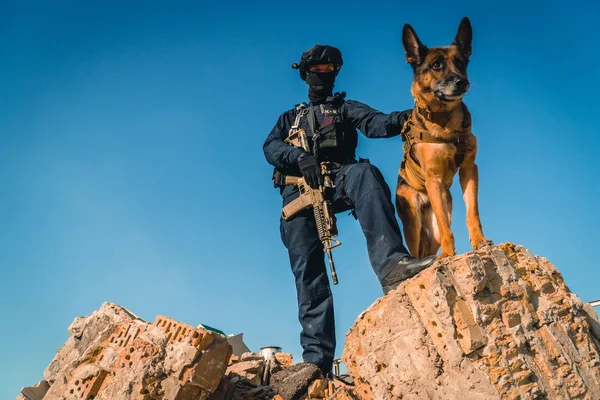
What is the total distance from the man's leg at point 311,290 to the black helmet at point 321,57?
1.64 metres

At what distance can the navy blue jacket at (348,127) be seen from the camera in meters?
5.11

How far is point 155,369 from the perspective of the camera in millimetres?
4020

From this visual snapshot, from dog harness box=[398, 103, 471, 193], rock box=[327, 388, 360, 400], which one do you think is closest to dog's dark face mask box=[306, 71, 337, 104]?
dog harness box=[398, 103, 471, 193]

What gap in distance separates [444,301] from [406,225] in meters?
2.10

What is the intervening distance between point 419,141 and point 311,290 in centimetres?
172

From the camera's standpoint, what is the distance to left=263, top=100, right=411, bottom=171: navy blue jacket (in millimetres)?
5109

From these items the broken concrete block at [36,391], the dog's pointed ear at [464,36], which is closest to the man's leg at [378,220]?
the dog's pointed ear at [464,36]

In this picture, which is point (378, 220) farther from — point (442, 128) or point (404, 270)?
point (442, 128)

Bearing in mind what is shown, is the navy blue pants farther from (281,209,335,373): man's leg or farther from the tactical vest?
the tactical vest

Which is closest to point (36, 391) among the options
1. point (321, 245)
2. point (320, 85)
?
point (321, 245)

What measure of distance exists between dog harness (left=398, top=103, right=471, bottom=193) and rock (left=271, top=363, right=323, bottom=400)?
6.47 feet

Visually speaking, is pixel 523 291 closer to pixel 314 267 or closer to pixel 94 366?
pixel 314 267

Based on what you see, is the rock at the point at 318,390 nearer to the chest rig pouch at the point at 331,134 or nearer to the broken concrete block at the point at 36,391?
the chest rig pouch at the point at 331,134

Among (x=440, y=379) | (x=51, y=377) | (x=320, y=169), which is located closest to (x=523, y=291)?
(x=440, y=379)
